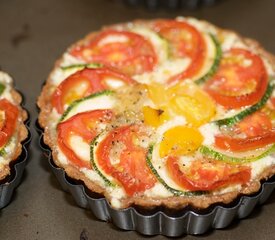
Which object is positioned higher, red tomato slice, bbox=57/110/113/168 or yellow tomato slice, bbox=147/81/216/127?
yellow tomato slice, bbox=147/81/216/127

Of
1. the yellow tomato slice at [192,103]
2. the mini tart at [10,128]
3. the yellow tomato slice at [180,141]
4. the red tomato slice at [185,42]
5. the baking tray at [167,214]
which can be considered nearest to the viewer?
the baking tray at [167,214]

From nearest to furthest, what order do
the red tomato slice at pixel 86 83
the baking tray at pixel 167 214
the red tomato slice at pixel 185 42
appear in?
the baking tray at pixel 167 214
the red tomato slice at pixel 86 83
the red tomato slice at pixel 185 42

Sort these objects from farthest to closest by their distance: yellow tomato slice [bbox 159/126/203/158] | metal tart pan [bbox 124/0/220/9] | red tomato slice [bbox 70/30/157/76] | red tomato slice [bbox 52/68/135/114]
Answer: metal tart pan [bbox 124/0/220/9] < red tomato slice [bbox 70/30/157/76] < red tomato slice [bbox 52/68/135/114] < yellow tomato slice [bbox 159/126/203/158]

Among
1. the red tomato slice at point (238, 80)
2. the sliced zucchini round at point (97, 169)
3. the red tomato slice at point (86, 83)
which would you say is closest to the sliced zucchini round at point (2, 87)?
the red tomato slice at point (86, 83)

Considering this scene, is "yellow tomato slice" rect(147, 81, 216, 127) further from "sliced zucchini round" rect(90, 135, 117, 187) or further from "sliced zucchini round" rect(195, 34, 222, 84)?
"sliced zucchini round" rect(90, 135, 117, 187)

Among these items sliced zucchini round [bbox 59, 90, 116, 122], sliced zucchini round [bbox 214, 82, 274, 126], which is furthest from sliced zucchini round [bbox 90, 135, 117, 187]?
sliced zucchini round [bbox 214, 82, 274, 126]

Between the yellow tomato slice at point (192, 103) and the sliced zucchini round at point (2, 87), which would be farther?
the sliced zucchini round at point (2, 87)

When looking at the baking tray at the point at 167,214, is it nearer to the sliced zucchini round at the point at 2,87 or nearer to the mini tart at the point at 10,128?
the mini tart at the point at 10,128
